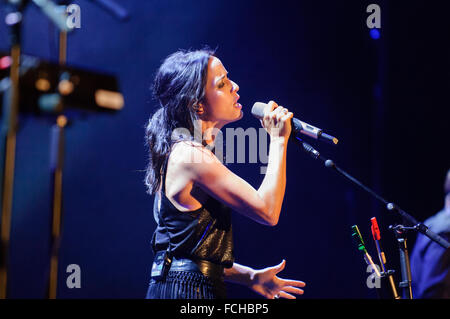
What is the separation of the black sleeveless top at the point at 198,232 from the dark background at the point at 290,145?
1293 mm

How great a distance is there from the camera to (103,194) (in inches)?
125

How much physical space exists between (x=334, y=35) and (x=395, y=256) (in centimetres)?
165

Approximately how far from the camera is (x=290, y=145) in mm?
3264

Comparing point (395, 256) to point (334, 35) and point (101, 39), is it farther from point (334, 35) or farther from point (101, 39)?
point (101, 39)

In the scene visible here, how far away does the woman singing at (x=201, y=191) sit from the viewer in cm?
163

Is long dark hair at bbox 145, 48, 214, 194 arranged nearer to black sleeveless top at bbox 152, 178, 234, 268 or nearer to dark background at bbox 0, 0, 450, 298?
black sleeveless top at bbox 152, 178, 234, 268

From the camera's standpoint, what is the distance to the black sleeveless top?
164 cm

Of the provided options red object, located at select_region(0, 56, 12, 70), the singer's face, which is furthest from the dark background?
red object, located at select_region(0, 56, 12, 70)

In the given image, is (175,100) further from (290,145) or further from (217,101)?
(290,145)

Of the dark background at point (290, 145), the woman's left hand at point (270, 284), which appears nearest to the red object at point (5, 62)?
the woman's left hand at point (270, 284)

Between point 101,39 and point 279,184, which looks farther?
point 101,39

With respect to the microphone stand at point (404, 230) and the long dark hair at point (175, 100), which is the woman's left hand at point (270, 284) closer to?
the microphone stand at point (404, 230)
